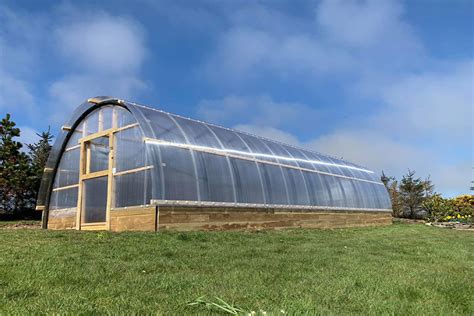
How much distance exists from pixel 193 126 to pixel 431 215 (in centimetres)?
2282

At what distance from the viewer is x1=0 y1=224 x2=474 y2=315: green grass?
3738mm

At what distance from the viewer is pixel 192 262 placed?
639 cm

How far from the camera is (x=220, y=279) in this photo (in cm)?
503

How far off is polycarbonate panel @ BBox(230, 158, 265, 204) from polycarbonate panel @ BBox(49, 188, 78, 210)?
6.53 m

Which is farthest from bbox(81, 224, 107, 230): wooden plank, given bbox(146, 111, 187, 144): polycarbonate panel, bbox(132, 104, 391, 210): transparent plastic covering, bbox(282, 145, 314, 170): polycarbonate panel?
bbox(282, 145, 314, 170): polycarbonate panel

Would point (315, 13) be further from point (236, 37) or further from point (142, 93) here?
point (142, 93)

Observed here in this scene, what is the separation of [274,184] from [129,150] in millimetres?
5716

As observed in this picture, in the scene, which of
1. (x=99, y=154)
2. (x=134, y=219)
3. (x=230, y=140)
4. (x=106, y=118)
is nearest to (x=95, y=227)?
(x=99, y=154)

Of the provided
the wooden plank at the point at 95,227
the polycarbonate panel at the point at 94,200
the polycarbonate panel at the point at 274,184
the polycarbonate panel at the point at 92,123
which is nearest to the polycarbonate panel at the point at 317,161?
the polycarbonate panel at the point at 274,184

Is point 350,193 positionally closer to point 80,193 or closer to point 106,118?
point 106,118

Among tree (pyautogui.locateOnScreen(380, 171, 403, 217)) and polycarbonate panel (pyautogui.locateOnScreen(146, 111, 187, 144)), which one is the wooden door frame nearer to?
polycarbonate panel (pyautogui.locateOnScreen(146, 111, 187, 144))

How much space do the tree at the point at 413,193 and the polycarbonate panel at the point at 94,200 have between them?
2829 centimetres

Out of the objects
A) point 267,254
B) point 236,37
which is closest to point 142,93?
point 236,37

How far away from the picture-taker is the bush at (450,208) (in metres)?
28.1
